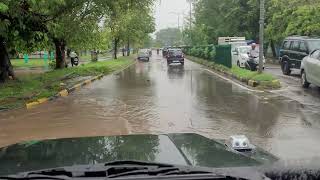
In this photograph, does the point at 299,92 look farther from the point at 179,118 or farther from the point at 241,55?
the point at 241,55

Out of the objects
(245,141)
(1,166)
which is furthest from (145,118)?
(1,166)

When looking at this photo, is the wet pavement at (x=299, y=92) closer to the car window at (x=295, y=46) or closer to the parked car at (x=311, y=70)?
the parked car at (x=311, y=70)

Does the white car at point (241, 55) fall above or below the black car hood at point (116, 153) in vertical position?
below

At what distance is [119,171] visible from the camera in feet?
8.36

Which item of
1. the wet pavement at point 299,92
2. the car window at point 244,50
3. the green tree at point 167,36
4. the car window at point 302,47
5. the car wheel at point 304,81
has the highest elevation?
the green tree at point 167,36

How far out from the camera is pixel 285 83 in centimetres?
2108

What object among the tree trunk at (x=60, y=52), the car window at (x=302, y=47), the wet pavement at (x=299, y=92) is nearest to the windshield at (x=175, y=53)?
the tree trunk at (x=60, y=52)

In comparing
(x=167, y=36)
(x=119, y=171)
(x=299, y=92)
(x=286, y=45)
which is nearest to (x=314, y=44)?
(x=286, y=45)

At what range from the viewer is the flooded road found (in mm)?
9754

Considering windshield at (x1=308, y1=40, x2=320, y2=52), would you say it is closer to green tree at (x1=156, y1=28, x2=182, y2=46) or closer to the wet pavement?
the wet pavement

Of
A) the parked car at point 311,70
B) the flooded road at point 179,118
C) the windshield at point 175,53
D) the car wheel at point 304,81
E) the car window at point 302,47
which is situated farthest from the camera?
the windshield at point 175,53

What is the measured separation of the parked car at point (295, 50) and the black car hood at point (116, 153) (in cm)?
2030

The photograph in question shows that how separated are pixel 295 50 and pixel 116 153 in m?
22.3

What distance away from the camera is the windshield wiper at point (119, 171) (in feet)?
8.25
